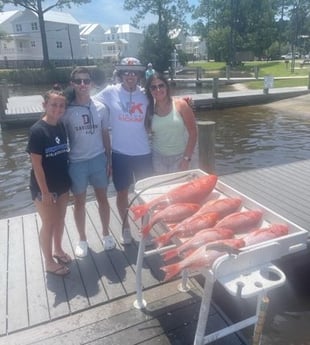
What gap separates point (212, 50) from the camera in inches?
2044

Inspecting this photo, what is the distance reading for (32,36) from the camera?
5494cm

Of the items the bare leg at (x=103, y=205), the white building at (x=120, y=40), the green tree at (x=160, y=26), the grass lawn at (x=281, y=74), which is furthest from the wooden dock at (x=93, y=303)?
the white building at (x=120, y=40)

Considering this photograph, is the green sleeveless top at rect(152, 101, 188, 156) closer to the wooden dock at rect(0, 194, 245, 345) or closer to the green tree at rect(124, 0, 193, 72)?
the wooden dock at rect(0, 194, 245, 345)

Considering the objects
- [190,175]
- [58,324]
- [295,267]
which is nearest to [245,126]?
[295,267]

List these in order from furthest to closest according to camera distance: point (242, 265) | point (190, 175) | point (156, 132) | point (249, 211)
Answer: point (156, 132)
point (190, 175)
point (249, 211)
point (242, 265)

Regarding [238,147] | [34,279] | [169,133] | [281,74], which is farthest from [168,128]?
[281,74]

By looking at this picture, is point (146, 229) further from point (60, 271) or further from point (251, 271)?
point (60, 271)

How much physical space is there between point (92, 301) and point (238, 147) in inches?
379

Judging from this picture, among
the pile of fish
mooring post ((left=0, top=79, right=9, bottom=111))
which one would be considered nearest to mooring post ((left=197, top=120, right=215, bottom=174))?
the pile of fish

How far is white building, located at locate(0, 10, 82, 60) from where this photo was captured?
54531 mm

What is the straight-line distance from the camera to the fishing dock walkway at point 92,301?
2.88 m

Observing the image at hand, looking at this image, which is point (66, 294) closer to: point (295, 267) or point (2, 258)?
point (2, 258)

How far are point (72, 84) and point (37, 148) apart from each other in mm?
765

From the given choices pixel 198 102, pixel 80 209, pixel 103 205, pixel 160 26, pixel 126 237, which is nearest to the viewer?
pixel 80 209
